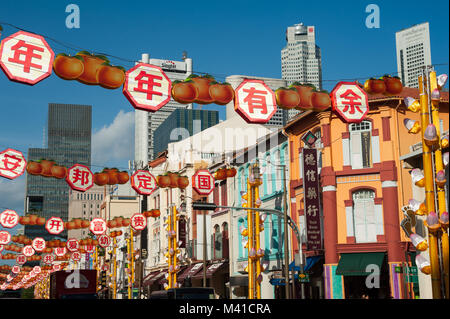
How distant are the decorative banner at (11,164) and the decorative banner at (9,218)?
1297cm

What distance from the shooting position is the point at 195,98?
20.0m

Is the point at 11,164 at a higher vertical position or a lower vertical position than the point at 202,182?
lower

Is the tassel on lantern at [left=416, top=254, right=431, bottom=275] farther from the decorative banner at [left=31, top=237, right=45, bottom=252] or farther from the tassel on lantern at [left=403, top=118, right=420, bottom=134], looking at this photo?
the decorative banner at [left=31, top=237, right=45, bottom=252]

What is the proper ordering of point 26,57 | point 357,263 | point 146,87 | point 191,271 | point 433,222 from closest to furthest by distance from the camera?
point 26,57
point 433,222
point 146,87
point 357,263
point 191,271

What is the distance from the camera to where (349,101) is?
21.7 meters

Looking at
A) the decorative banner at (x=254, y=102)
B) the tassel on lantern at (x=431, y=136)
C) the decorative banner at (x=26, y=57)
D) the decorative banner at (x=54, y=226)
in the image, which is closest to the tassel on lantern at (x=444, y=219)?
the tassel on lantern at (x=431, y=136)

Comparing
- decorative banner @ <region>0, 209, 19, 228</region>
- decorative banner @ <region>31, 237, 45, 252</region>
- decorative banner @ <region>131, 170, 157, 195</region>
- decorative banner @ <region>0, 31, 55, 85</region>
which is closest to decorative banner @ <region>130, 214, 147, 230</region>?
decorative banner @ <region>31, 237, 45, 252</region>

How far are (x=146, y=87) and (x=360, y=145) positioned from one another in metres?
21.3

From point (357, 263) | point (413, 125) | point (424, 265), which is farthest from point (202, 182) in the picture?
point (424, 265)

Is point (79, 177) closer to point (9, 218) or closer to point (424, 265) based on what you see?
point (9, 218)

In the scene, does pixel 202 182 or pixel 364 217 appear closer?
pixel 364 217

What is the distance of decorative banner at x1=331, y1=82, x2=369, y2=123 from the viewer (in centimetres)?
2155

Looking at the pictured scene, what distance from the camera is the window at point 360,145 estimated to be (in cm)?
3722

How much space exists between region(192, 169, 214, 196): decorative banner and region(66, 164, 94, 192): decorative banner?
766 cm
